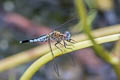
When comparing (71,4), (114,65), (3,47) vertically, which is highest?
(71,4)

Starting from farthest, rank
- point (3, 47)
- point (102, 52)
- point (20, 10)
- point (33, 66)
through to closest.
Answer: point (20, 10) → point (3, 47) → point (102, 52) → point (33, 66)

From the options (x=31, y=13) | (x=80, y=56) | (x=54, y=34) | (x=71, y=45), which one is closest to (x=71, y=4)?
(x=31, y=13)

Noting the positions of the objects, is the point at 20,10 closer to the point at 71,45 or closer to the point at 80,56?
the point at 80,56

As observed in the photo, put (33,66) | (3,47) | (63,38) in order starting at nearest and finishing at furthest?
(33,66)
(63,38)
(3,47)

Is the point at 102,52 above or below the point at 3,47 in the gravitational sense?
below

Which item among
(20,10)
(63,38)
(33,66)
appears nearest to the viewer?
(33,66)

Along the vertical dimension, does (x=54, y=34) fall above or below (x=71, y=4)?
below

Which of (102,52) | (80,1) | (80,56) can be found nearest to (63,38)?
(102,52)

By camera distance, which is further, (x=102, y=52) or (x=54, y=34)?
(x=54, y=34)

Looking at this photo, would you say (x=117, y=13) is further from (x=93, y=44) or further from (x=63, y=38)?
(x=93, y=44)
